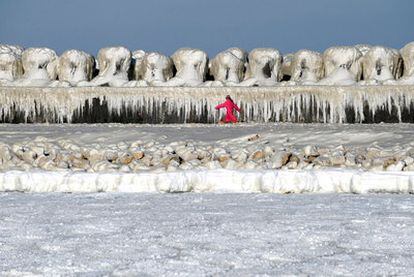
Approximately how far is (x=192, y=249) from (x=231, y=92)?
15393mm

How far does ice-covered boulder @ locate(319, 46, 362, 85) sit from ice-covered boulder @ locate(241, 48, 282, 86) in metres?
1.18

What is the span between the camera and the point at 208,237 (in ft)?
17.7

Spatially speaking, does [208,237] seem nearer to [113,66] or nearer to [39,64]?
[113,66]

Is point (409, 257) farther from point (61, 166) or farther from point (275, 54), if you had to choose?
point (275, 54)

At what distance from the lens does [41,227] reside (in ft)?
19.4

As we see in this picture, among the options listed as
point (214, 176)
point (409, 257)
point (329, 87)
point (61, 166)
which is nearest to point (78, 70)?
point (329, 87)

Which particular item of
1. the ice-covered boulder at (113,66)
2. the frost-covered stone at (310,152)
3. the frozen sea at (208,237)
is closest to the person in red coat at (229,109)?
the ice-covered boulder at (113,66)

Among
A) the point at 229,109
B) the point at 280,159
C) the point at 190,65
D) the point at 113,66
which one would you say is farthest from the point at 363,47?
the point at 280,159

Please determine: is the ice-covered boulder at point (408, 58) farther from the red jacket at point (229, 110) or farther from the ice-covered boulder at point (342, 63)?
the red jacket at point (229, 110)

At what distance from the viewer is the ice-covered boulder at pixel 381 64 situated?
70.8 ft

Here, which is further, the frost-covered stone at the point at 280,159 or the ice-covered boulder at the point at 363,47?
the ice-covered boulder at the point at 363,47

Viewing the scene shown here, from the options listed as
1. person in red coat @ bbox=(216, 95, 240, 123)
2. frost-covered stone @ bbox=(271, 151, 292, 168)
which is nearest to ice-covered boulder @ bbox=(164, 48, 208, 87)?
person in red coat @ bbox=(216, 95, 240, 123)

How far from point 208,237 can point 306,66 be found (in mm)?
17258

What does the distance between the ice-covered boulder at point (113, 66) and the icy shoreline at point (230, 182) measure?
1279 cm
